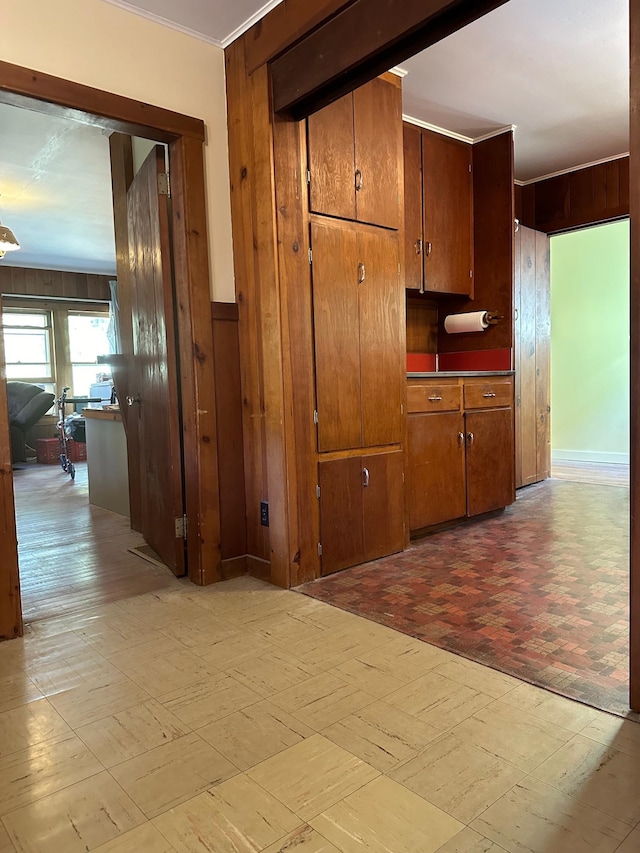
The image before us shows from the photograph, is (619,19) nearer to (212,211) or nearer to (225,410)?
(212,211)

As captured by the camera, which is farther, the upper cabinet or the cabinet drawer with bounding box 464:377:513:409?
the cabinet drawer with bounding box 464:377:513:409

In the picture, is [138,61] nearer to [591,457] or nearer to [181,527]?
[181,527]

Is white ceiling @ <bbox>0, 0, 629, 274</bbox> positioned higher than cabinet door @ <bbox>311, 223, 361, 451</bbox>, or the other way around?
white ceiling @ <bbox>0, 0, 629, 274</bbox>

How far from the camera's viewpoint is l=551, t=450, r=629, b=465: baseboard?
5875 mm

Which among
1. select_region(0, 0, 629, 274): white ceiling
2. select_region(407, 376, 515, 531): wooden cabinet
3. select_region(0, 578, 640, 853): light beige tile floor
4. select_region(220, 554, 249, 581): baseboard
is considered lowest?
select_region(0, 578, 640, 853): light beige tile floor

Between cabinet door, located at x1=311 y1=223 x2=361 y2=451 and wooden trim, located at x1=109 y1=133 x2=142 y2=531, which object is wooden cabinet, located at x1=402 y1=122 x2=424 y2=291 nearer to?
cabinet door, located at x1=311 y1=223 x2=361 y2=451

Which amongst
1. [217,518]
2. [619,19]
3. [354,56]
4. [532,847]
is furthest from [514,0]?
[532,847]

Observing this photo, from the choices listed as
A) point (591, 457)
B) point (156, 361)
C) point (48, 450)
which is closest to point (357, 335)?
point (156, 361)

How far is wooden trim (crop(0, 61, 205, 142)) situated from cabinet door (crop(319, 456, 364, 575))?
1.56 metres

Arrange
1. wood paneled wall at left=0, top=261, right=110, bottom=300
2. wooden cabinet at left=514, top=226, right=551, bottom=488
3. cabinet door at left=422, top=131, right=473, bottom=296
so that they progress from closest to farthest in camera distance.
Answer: cabinet door at left=422, top=131, right=473, bottom=296, wooden cabinet at left=514, top=226, right=551, bottom=488, wood paneled wall at left=0, top=261, right=110, bottom=300

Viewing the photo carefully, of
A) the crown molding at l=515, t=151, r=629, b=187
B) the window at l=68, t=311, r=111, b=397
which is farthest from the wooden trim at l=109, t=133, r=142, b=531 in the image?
the window at l=68, t=311, r=111, b=397

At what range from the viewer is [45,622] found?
87.6 inches

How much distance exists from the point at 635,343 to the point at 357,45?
54.0 inches

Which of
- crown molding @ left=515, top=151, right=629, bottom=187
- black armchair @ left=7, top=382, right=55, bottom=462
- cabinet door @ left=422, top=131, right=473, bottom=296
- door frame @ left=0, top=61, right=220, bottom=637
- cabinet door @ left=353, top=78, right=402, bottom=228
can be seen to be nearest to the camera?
door frame @ left=0, top=61, right=220, bottom=637
